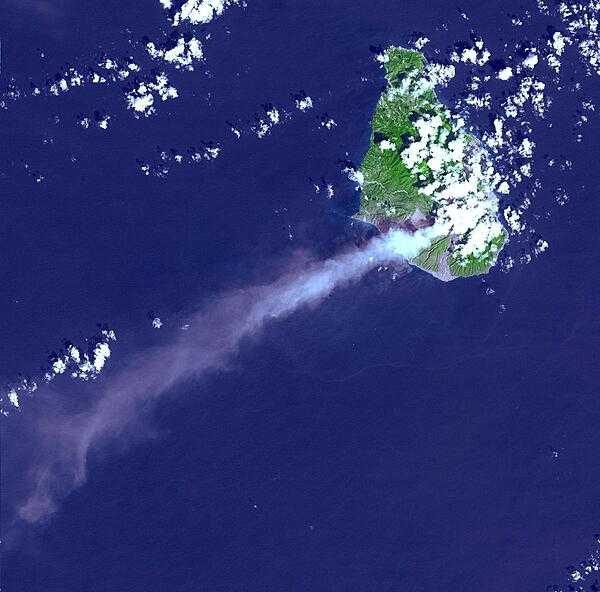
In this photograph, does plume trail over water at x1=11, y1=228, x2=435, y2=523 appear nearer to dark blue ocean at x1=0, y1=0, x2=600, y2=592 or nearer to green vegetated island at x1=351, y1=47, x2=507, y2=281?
dark blue ocean at x1=0, y1=0, x2=600, y2=592

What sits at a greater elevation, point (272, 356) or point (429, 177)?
point (429, 177)

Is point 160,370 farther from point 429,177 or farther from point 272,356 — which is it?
point 429,177

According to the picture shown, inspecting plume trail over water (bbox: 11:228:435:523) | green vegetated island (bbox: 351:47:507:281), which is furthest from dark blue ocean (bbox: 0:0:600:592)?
green vegetated island (bbox: 351:47:507:281)

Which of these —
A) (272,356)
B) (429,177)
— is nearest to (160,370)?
(272,356)

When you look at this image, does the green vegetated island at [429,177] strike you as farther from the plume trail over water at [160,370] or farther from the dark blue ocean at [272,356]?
the plume trail over water at [160,370]

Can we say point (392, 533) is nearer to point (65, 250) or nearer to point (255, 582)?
point (255, 582)

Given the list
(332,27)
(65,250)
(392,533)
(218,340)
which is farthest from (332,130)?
(392,533)
